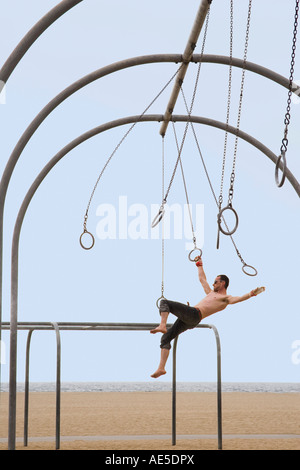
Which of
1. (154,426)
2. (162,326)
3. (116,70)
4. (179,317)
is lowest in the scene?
(154,426)

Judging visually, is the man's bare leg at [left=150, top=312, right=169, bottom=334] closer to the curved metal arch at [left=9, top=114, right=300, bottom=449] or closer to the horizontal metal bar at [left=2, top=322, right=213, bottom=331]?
the horizontal metal bar at [left=2, top=322, right=213, bottom=331]

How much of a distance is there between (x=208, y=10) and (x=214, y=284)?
4288 millimetres

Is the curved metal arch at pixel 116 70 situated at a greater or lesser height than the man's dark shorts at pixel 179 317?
greater

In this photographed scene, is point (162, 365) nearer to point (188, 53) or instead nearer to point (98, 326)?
point (98, 326)

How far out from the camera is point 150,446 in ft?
43.0

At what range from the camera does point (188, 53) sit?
38.2 feet

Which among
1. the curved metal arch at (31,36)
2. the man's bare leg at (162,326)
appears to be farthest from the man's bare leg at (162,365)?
the curved metal arch at (31,36)

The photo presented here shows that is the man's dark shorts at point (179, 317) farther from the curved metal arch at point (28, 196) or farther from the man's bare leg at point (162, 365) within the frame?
the curved metal arch at point (28, 196)

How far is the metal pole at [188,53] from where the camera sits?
10.3 metres

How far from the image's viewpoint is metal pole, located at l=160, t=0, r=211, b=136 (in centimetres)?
1032

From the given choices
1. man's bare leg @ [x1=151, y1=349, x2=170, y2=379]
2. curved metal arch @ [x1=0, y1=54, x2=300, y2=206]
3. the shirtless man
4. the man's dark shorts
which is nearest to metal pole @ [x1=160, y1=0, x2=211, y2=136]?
curved metal arch @ [x1=0, y1=54, x2=300, y2=206]

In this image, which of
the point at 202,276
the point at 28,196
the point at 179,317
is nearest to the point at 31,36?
the point at 28,196

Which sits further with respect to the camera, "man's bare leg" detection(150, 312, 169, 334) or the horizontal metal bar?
the horizontal metal bar
